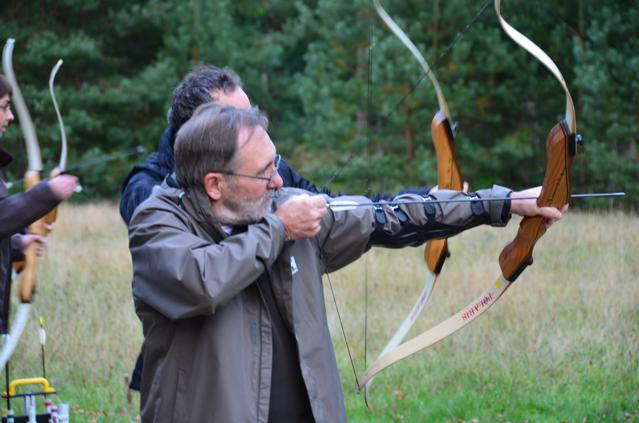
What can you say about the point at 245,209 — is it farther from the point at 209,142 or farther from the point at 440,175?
the point at 440,175

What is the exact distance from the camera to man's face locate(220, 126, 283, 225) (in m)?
1.87

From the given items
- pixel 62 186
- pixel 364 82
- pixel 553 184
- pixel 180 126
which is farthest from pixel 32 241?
pixel 364 82

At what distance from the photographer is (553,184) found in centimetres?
232

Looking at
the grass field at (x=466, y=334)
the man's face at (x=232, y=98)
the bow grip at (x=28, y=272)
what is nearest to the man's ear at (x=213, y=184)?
the man's face at (x=232, y=98)

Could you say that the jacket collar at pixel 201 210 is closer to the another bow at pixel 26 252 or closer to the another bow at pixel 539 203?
the another bow at pixel 539 203

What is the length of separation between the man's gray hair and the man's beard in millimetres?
74

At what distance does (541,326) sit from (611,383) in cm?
99

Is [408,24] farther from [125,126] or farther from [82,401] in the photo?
[82,401]

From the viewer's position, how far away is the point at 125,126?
17266 mm

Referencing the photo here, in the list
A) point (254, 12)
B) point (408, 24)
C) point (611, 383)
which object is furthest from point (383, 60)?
point (611, 383)

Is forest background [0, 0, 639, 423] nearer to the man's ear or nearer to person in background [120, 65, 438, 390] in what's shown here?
person in background [120, 65, 438, 390]

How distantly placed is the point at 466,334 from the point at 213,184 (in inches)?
152

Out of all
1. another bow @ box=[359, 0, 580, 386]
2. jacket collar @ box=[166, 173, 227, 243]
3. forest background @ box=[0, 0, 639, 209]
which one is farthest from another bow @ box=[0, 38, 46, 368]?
forest background @ box=[0, 0, 639, 209]

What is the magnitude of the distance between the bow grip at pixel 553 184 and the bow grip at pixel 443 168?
46 centimetres
